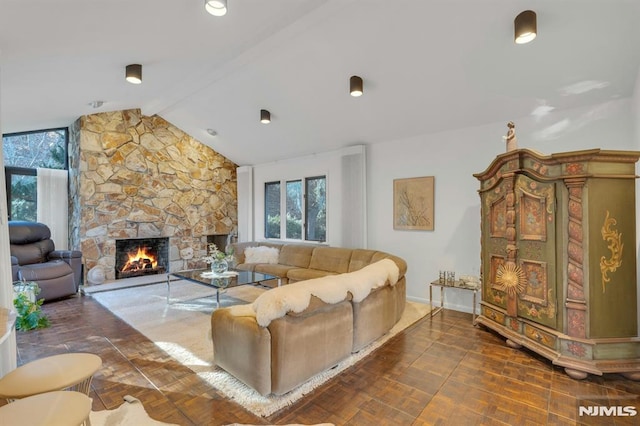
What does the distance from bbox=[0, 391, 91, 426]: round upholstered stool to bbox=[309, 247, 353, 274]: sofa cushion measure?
3.94 meters

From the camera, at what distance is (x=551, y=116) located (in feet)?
11.9

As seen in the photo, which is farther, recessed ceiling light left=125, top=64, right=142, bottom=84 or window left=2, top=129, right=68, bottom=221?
window left=2, top=129, right=68, bottom=221

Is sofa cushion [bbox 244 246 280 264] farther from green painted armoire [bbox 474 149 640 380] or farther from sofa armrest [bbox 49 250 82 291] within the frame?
green painted armoire [bbox 474 149 640 380]

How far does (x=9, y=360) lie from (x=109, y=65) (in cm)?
315

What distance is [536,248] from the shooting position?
2.94 metres

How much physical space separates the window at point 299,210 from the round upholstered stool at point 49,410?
15.8ft

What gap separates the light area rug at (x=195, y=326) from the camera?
2.29 metres

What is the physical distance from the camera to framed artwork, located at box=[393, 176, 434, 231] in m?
4.62

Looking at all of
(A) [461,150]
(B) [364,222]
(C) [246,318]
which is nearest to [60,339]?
(C) [246,318]

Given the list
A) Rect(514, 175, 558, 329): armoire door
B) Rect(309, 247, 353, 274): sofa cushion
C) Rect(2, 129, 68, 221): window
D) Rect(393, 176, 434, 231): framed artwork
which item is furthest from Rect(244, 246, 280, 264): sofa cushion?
Rect(514, 175, 558, 329): armoire door

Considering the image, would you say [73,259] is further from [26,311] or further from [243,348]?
[243,348]

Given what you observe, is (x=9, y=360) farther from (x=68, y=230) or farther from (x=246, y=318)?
(x=68, y=230)

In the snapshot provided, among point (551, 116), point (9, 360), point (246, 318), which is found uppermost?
point (551, 116)

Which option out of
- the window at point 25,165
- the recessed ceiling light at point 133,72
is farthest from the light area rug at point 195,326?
the recessed ceiling light at point 133,72
